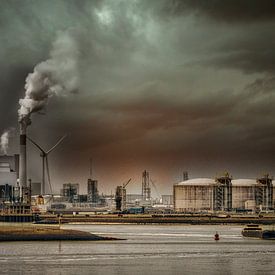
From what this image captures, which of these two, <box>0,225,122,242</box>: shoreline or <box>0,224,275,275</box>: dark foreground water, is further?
<box>0,225,122,242</box>: shoreline

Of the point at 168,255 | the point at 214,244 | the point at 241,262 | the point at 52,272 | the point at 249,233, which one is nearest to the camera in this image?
the point at 52,272

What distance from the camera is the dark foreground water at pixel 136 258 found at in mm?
72062

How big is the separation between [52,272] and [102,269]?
5711 millimetres

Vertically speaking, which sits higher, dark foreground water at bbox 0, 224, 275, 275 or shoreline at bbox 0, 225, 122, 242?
shoreline at bbox 0, 225, 122, 242

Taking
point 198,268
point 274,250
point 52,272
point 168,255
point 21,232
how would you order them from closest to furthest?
point 52,272, point 198,268, point 168,255, point 274,250, point 21,232

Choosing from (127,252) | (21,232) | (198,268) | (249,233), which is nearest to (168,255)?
(127,252)

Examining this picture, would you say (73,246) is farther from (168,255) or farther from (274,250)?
(274,250)

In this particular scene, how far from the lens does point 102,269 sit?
72688 mm

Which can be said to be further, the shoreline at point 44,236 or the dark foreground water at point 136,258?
the shoreline at point 44,236

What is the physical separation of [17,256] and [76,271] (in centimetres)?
1648

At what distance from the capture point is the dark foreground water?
72062mm

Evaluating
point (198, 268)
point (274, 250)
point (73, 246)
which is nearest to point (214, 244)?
point (274, 250)

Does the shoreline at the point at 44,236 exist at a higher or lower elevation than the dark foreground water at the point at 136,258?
higher

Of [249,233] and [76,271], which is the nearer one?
[76,271]
